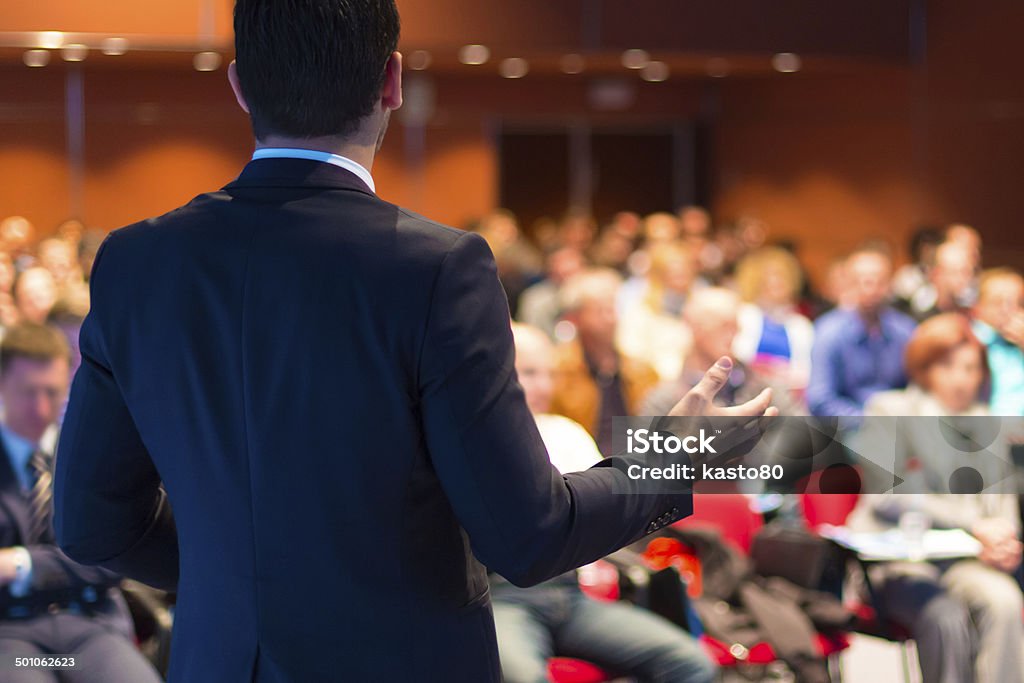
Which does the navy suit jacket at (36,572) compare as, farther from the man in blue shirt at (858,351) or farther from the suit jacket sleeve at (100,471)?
the man in blue shirt at (858,351)

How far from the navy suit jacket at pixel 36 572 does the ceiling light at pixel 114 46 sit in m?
5.65

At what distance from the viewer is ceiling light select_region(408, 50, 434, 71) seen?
8.94 m

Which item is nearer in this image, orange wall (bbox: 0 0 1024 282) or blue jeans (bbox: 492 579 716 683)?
blue jeans (bbox: 492 579 716 683)

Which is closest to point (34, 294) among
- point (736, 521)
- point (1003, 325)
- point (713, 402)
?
Result: point (736, 521)

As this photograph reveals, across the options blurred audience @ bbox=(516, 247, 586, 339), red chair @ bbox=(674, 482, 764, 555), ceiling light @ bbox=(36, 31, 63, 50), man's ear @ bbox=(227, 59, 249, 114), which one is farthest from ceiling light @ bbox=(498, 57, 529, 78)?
man's ear @ bbox=(227, 59, 249, 114)

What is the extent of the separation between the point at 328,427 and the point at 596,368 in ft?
13.0

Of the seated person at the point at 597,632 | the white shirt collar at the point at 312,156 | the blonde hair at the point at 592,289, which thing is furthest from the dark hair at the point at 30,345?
the blonde hair at the point at 592,289

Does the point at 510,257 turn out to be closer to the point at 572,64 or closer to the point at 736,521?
the point at 572,64

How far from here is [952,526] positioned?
12.2 ft

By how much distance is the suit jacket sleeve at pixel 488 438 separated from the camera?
1085 mm

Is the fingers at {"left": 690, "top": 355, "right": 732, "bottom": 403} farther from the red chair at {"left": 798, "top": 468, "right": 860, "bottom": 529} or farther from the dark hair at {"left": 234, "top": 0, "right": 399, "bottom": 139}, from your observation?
the red chair at {"left": 798, "top": 468, "right": 860, "bottom": 529}

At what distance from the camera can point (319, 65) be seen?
1.12 meters

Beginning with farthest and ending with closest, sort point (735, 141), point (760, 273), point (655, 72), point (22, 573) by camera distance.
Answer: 1. point (735, 141)
2. point (655, 72)
3. point (760, 273)
4. point (22, 573)

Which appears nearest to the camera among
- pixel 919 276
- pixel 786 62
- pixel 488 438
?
pixel 488 438
